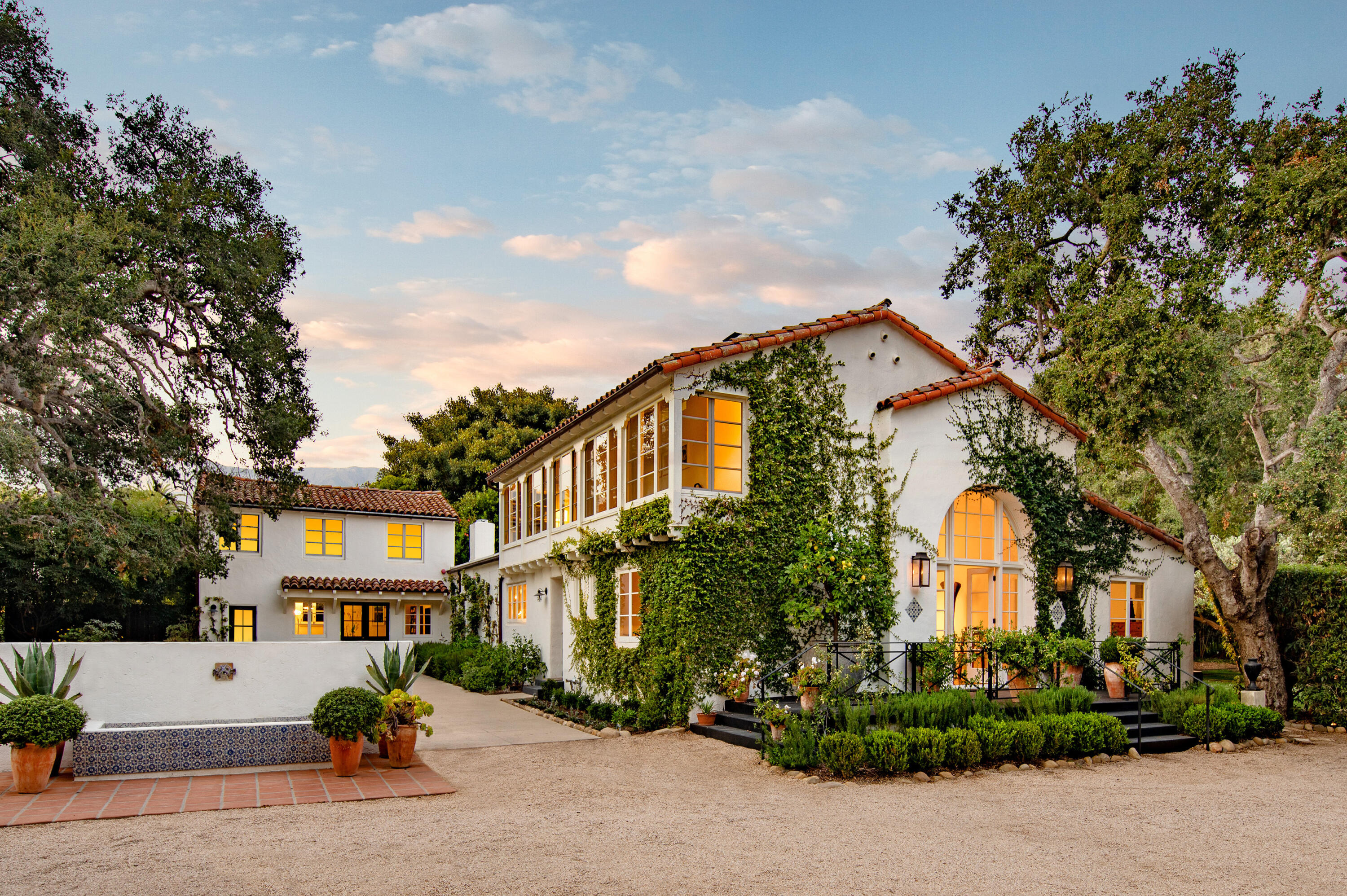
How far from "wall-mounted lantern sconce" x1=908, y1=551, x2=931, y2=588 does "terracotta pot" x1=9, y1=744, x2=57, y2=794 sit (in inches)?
453

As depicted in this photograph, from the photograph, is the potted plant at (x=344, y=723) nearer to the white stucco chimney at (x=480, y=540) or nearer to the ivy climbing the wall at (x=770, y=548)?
the ivy climbing the wall at (x=770, y=548)

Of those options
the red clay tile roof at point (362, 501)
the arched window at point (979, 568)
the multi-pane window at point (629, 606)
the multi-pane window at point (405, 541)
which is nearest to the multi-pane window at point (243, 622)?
the red clay tile roof at point (362, 501)

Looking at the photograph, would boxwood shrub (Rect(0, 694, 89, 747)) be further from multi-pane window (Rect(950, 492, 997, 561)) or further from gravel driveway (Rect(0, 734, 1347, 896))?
multi-pane window (Rect(950, 492, 997, 561))

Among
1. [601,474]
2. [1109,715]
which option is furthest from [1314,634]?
[601,474]

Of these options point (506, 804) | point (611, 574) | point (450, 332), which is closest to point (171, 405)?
point (450, 332)

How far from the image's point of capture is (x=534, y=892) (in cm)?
573

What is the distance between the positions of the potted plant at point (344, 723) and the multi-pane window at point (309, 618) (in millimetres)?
18519

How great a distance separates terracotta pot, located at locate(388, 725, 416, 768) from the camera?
9.93 m

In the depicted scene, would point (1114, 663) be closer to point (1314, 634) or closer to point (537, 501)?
point (1314, 634)

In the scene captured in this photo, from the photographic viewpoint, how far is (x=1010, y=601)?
616 inches

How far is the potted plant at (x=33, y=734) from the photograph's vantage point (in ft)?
27.1

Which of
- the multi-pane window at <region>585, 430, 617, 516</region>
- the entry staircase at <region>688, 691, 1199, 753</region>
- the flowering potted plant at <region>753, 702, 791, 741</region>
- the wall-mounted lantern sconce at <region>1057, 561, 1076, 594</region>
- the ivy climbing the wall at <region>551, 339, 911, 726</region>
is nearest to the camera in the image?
the flowering potted plant at <region>753, 702, 791, 741</region>

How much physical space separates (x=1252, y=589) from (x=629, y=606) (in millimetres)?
11177

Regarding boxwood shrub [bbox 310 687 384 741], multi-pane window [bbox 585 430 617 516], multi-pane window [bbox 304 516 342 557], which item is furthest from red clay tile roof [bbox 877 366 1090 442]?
multi-pane window [bbox 304 516 342 557]
